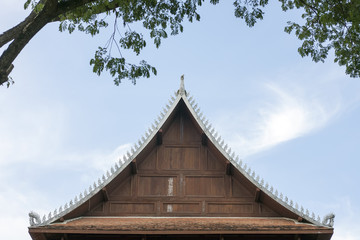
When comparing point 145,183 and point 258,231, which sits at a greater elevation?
point 145,183

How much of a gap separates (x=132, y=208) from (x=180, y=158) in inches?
81.2

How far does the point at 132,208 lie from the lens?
16.0 meters

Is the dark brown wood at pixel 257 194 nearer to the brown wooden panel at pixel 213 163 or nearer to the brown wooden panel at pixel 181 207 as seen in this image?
the brown wooden panel at pixel 213 163

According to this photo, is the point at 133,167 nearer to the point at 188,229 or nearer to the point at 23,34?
the point at 188,229

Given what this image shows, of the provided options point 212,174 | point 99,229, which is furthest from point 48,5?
point 212,174

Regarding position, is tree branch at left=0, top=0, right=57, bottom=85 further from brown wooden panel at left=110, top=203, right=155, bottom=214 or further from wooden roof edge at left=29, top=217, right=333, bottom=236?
brown wooden panel at left=110, top=203, right=155, bottom=214

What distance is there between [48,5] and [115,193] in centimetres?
826

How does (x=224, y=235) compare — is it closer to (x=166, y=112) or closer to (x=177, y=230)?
(x=177, y=230)

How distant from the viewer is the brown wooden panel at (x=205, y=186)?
16281 millimetres

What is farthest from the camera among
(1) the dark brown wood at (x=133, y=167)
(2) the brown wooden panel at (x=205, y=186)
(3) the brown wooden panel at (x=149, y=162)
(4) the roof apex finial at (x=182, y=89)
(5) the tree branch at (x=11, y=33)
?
(4) the roof apex finial at (x=182, y=89)

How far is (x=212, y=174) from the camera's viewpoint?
54.3 ft

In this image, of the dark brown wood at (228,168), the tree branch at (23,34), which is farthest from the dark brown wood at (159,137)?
the tree branch at (23,34)

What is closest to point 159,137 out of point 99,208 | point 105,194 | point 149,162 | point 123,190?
point 149,162

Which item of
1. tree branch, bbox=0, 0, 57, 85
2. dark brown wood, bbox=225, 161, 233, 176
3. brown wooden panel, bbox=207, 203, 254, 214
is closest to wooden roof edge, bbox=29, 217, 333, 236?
brown wooden panel, bbox=207, 203, 254, 214
